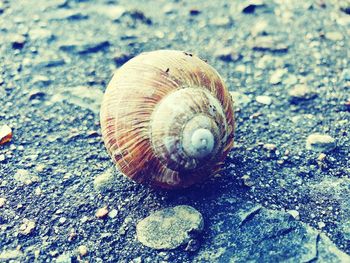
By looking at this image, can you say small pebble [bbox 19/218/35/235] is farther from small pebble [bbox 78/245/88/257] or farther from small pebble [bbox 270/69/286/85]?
small pebble [bbox 270/69/286/85]

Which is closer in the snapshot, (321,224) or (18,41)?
(321,224)

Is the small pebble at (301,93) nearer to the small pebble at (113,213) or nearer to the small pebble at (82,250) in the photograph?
the small pebble at (113,213)

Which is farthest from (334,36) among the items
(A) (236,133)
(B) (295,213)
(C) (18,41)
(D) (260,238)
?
(C) (18,41)

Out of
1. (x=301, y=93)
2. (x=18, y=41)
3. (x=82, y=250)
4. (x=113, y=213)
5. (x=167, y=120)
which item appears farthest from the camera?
(x=18, y=41)

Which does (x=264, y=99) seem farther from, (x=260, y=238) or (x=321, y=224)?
(x=260, y=238)

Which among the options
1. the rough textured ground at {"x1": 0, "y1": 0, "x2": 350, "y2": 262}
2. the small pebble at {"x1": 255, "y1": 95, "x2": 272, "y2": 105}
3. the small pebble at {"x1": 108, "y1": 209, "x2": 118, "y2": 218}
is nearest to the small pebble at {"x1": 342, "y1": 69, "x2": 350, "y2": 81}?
the rough textured ground at {"x1": 0, "y1": 0, "x2": 350, "y2": 262}

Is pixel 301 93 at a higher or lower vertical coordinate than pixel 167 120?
lower
